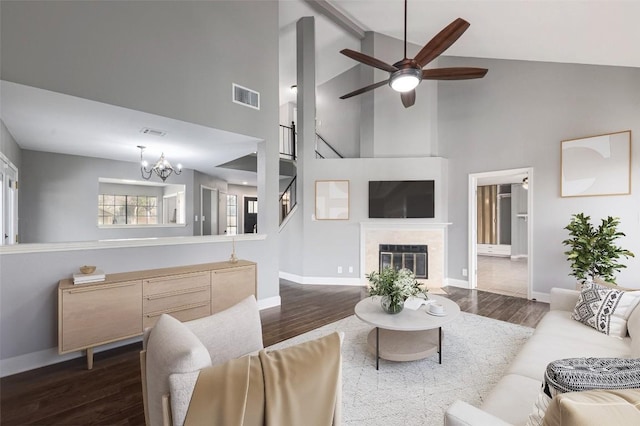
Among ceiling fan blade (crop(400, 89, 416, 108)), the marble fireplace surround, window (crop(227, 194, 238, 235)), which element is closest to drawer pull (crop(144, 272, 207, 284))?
the marble fireplace surround

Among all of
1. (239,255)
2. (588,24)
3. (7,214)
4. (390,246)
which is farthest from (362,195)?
(7,214)

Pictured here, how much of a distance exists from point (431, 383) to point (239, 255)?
9.22 feet

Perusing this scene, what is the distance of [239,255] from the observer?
13.1 ft

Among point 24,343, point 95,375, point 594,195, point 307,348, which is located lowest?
point 95,375

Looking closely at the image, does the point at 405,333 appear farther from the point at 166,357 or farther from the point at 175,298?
the point at 175,298

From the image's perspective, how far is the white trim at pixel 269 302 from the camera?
162 inches

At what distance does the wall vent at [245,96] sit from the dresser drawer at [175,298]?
2.50 metres

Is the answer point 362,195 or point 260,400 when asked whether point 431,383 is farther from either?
point 362,195

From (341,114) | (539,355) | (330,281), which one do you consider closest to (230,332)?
(539,355)

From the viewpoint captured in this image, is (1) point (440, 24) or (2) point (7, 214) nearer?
(2) point (7, 214)

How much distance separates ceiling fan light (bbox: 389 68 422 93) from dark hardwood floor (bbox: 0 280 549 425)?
9.76ft

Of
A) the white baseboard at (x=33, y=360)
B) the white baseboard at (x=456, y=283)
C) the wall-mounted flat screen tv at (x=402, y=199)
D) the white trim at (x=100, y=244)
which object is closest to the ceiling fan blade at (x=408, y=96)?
the wall-mounted flat screen tv at (x=402, y=199)

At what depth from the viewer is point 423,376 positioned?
238cm

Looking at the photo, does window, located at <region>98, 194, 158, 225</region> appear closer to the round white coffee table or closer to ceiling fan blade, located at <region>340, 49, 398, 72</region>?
ceiling fan blade, located at <region>340, 49, 398, 72</region>
